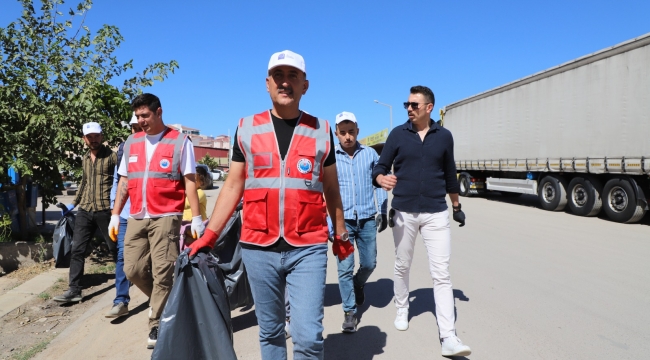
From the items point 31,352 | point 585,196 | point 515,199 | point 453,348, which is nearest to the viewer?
point 453,348

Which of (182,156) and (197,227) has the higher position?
(182,156)

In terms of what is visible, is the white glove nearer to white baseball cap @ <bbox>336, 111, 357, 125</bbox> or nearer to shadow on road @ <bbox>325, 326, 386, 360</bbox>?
shadow on road @ <bbox>325, 326, 386, 360</bbox>

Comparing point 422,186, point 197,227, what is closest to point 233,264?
point 197,227

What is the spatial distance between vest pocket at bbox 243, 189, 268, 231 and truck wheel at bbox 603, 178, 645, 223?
10.8m

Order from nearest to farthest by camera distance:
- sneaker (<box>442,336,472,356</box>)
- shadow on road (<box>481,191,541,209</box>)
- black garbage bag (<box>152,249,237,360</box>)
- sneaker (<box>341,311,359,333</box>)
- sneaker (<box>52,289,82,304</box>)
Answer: black garbage bag (<box>152,249,237,360</box>)
sneaker (<box>442,336,472,356</box>)
sneaker (<box>341,311,359,333</box>)
sneaker (<box>52,289,82,304</box>)
shadow on road (<box>481,191,541,209</box>)

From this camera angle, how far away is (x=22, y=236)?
7.52 metres

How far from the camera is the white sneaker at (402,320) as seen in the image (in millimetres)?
4230

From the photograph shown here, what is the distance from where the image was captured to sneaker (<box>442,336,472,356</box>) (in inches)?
139

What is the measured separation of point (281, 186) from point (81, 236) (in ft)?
12.2

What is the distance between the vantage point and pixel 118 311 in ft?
15.4

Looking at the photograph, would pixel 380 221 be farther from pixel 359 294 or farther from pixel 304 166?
pixel 304 166

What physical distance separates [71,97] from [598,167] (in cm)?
1155

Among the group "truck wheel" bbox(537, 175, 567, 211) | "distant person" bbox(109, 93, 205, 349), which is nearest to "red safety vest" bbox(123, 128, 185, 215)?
"distant person" bbox(109, 93, 205, 349)

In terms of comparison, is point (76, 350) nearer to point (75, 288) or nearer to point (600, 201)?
point (75, 288)
